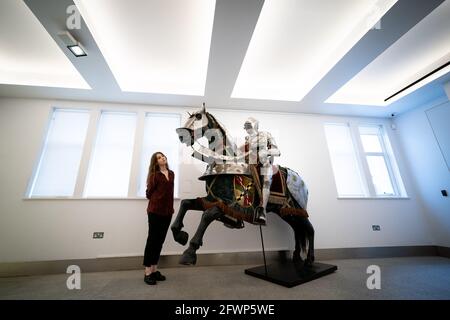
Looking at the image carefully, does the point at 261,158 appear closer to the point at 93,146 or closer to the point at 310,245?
the point at 310,245

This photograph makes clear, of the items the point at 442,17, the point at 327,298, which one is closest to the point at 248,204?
the point at 327,298

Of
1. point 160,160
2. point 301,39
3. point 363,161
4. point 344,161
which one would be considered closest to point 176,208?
point 160,160

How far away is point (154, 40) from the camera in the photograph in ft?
9.18

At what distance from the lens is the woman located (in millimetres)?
2283

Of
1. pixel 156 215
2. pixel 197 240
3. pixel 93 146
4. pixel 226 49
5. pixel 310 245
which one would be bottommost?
pixel 310 245

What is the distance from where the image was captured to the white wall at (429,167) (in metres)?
3.83

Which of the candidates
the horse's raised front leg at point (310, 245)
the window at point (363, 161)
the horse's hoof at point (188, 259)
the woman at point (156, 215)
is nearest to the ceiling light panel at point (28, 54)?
→ the woman at point (156, 215)

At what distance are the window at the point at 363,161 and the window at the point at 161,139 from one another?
3720 mm

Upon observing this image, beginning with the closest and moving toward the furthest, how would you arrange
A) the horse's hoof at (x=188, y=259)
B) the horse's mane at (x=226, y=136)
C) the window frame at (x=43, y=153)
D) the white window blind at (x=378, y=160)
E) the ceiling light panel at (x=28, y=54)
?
the horse's hoof at (x=188, y=259), the horse's mane at (x=226, y=136), the ceiling light panel at (x=28, y=54), the window frame at (x=43, y=153), the white window blind at (x=378, y=160)

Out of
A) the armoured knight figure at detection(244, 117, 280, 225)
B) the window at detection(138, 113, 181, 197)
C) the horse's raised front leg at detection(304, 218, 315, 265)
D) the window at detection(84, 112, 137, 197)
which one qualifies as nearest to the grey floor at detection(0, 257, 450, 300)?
the horse's raised front leg at detection(304, 218, 315, 265)

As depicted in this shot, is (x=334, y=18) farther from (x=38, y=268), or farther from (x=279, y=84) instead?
(x=38, y=268)

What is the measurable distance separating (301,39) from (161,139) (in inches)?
124

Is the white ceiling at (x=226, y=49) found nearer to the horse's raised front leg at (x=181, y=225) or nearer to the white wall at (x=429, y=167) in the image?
the white wall at (x=429, y=167)
